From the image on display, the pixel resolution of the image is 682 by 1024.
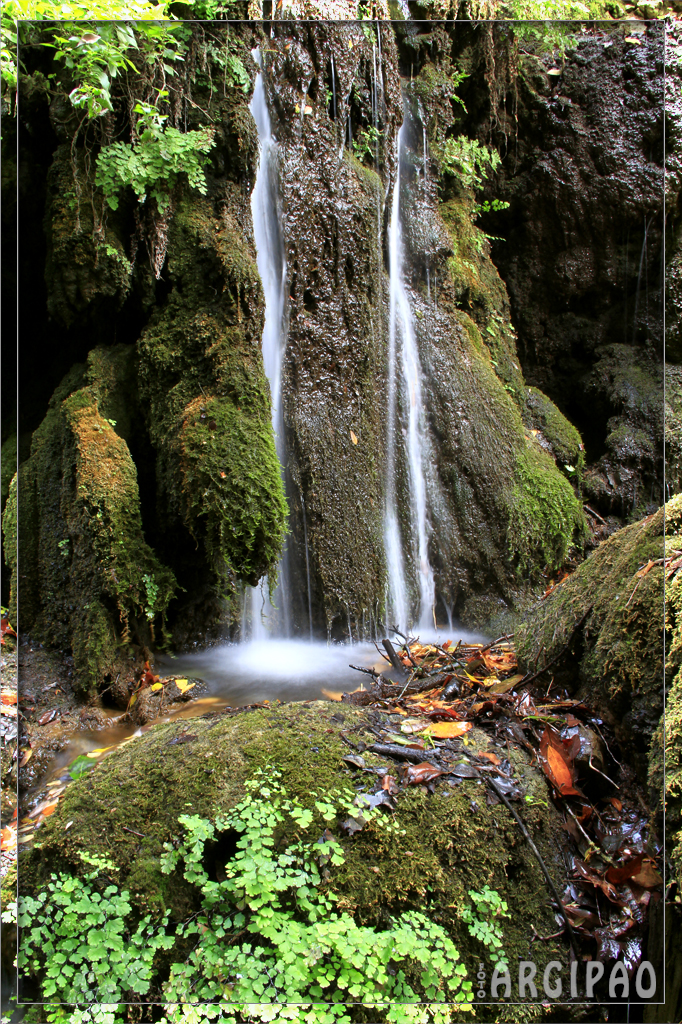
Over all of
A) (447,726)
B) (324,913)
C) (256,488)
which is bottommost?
(324,913)

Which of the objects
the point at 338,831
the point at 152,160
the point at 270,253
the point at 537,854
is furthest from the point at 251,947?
the point at 270,253

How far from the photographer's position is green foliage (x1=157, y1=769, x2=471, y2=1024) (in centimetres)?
142

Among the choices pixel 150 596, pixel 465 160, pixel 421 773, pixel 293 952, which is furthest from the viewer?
pixel 465 160

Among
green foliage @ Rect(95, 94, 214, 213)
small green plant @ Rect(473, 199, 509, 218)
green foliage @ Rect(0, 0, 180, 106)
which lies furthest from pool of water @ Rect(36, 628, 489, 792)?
small green plant @ Rect(473, 199, 509, 218)

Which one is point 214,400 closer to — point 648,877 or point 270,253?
point 270,253

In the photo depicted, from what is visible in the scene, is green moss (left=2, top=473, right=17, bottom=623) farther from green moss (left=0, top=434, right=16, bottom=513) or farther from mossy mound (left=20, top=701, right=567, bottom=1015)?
mossy mound (left=20, top=701, right=567, bottom=1015)

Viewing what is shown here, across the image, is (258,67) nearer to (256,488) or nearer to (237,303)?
(237,303)

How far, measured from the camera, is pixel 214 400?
2.83 meters

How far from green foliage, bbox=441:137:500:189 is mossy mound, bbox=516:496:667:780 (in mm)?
3409

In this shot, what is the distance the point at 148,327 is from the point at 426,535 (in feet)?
6.33

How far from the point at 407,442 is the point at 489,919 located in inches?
102

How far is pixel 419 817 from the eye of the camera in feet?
5.47

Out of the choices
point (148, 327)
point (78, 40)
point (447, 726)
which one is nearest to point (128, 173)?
point (78, 40)

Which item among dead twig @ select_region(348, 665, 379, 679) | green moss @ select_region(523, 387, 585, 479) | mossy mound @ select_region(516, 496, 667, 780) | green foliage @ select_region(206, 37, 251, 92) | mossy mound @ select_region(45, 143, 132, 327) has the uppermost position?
green foliage @ select_region(206, 37, 251, 92)
